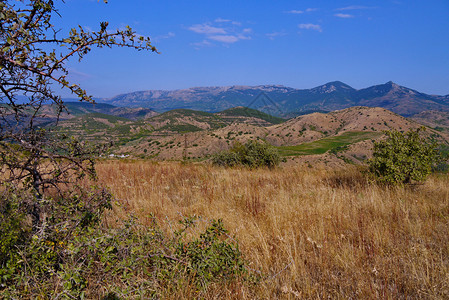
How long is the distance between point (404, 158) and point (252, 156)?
26.9 ft

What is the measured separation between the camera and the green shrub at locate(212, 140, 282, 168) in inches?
537

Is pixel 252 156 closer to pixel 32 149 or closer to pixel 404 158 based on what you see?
pixel 404 158

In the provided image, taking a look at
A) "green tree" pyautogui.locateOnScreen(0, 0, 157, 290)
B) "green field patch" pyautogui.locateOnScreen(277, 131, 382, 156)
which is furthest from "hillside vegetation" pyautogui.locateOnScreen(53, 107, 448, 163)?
"green tree" pyautogui.locateOnScreen(0, 0, 157, 290)

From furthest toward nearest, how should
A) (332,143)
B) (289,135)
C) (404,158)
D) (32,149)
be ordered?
1. (289,135)
2. (332,143)
3. (404,158)
4. (32,149)

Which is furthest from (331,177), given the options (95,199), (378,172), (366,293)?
(95,199)

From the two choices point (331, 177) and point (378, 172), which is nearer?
point (378, 172)

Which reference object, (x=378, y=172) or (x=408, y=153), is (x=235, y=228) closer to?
(x=378, y=172)

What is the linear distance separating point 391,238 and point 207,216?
8.77ft

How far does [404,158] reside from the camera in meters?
6.27

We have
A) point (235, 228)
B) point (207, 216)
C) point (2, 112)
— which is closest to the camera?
point (2, 112)

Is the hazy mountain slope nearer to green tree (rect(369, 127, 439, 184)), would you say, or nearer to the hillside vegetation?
the hillside vegetation

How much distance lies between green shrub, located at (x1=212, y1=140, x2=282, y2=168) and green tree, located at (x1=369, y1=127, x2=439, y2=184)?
6.87 m

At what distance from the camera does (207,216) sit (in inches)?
159

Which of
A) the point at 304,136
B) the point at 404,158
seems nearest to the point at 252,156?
the point at 404,158
